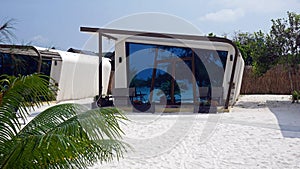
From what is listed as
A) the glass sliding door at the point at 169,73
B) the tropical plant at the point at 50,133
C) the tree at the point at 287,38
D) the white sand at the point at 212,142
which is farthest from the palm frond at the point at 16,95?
the tree at the point at 287,38

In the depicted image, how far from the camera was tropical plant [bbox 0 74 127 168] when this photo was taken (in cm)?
219

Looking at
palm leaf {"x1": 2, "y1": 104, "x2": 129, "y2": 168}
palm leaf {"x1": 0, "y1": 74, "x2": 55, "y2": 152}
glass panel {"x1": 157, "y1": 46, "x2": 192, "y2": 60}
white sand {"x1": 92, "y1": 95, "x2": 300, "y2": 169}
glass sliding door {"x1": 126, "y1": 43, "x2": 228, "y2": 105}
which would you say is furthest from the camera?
glass panel {"x1": 157, "y1": 46, "x2": 192, "y2": 60}

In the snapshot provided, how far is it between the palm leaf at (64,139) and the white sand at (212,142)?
189cm

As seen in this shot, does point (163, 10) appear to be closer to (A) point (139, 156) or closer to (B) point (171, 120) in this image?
(B) point (171, 120)

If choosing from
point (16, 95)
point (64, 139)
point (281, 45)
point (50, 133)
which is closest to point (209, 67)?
point (281, 45)

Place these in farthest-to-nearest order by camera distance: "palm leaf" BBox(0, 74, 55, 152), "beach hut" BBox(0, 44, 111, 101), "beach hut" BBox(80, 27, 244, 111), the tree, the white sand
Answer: the tree → "beach hut" BBox(0, 44, 111, 101) → "beach hut" BBox(80, 27, 244, 111) → the white sand → "palm leaf" BBox(0, 74, 55, 152)

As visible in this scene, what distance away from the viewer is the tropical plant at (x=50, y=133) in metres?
2.19

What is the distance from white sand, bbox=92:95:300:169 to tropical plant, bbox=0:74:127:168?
1906mm

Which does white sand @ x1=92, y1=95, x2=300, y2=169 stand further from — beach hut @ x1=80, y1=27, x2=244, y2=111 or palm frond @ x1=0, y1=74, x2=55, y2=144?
beach hut @ x1=80, y1=27, x2=244, y2=111

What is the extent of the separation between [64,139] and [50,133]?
226 mm

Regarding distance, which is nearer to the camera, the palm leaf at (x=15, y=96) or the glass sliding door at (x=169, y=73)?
the palm leaf at (x=15, y=96)

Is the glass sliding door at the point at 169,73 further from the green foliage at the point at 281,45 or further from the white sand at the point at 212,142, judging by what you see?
the green foliage at the point at 281,45

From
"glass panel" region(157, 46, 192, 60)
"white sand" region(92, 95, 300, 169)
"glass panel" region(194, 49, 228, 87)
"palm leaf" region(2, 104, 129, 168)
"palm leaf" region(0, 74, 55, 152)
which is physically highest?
"glass panel" region(157, 46, 192, 60)

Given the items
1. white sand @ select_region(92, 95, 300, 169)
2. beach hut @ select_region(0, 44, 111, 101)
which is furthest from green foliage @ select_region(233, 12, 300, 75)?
beach hut @ select_region(0, 44, 111, 101)
